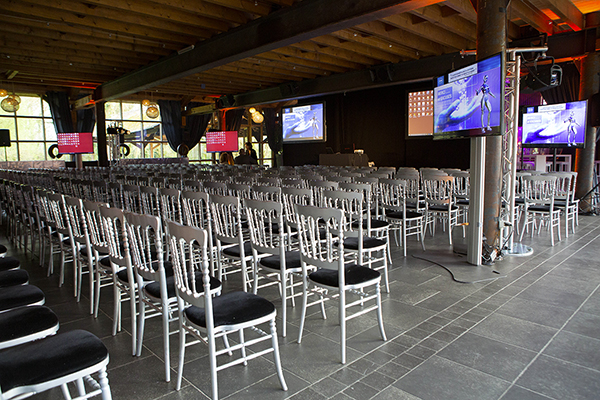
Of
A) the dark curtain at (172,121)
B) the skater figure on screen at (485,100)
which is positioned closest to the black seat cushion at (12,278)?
the skater figure on screen at (485,100)

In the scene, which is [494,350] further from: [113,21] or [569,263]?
[113,21]

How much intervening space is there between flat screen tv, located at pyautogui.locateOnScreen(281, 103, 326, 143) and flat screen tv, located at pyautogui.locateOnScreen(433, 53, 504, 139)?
10118mm

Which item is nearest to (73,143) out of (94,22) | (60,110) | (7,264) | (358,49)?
(60,110)

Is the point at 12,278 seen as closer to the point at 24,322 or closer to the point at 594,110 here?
the point at 24,322

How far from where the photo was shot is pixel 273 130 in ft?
64.1

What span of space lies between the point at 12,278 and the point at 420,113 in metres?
11.5

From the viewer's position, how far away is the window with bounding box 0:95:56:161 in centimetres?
1572

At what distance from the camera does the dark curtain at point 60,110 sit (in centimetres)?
1591

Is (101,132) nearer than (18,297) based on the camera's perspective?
No

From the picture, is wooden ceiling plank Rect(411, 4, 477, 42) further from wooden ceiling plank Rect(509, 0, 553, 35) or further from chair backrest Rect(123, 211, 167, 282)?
chair backrest Rect(123, 211, 167, 282)

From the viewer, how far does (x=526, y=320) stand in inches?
125

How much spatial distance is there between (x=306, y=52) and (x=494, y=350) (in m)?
8.76

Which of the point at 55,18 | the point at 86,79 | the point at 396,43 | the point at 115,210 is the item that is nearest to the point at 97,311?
the point at 115,210

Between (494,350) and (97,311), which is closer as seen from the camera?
(494,350)
